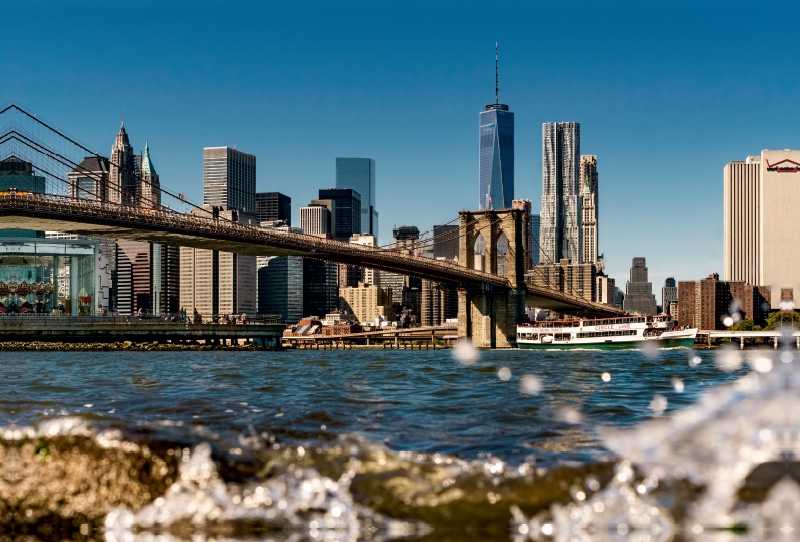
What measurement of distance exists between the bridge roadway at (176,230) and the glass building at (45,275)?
39.1 m

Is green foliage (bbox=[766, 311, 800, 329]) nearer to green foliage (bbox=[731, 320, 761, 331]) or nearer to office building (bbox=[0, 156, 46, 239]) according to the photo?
green foliage (bbox=[731, 320, 761, 331])

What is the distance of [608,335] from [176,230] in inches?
1640

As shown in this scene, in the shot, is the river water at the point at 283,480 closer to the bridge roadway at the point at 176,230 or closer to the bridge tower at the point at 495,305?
the bridge roadway at the point at 176,230

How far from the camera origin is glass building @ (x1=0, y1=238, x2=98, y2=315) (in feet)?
334

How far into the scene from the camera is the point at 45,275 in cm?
10819

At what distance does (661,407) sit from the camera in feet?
42.9

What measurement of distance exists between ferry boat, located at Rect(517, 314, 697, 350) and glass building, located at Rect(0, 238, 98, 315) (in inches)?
2072

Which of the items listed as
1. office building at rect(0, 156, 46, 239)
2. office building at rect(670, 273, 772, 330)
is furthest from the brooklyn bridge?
office building at rect(670, 273, 772, 330)

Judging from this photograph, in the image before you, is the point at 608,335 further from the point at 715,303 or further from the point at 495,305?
the point at 715,303

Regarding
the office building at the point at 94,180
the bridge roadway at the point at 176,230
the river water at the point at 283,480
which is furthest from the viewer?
the office building at the point at 94,180

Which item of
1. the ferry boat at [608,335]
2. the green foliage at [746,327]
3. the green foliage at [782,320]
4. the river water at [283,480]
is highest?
the river water at [283,480]

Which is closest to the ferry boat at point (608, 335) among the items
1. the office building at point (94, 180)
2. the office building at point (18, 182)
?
the office building at point (94, 180)

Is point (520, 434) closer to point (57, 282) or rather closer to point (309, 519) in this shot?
point (309, 519)

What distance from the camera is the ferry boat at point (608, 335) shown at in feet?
261
